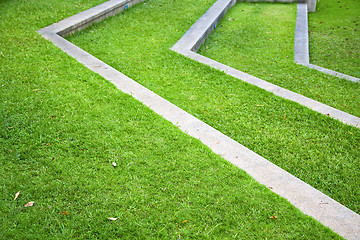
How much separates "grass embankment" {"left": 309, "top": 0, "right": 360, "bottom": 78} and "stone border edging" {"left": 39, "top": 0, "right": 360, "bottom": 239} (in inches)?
196

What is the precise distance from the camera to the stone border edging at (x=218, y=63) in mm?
4769

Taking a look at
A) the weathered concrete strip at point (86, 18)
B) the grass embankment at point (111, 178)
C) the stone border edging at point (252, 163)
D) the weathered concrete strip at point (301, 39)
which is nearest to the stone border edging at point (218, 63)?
the stone border edging at point (252, 163)

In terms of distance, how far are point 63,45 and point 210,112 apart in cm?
395

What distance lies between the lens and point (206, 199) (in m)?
3.03

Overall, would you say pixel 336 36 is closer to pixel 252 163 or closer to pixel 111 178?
pixel 252 163

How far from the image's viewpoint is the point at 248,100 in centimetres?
514

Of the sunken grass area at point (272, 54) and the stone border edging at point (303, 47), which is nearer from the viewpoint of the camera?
the sunken grass area at point (272, 54)

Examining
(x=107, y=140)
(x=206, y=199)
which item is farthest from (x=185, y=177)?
(x=107, y=140)

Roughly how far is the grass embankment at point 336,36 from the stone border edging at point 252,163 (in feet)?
16.4

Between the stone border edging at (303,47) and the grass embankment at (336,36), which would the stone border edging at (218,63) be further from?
the grass embankment at (336,36)

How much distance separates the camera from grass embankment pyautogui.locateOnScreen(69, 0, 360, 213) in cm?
386

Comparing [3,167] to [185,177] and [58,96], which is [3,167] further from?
[185,177]

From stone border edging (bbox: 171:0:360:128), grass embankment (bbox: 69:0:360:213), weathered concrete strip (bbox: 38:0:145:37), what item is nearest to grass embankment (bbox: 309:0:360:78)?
grass embankment (bbox: 69:0:360:213)

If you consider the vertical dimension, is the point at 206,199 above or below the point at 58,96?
below
